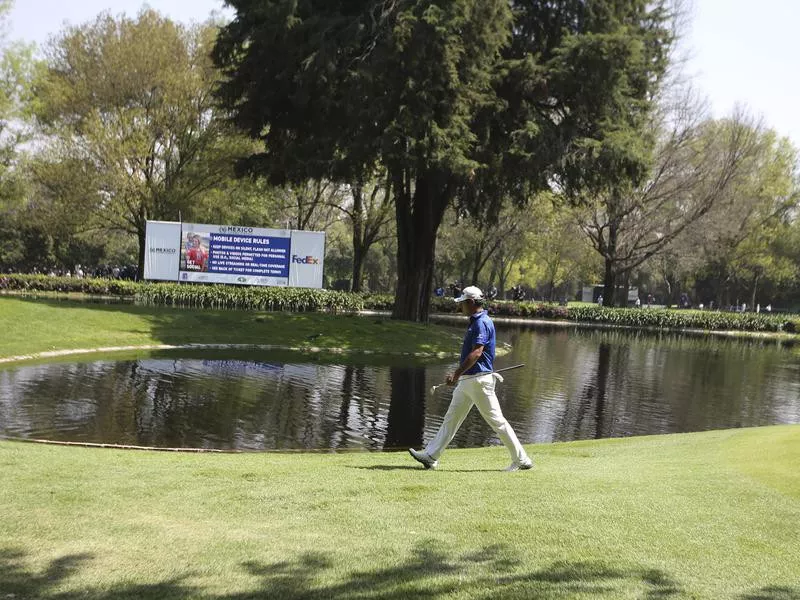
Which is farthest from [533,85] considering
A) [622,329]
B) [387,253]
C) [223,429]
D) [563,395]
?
[387,253]

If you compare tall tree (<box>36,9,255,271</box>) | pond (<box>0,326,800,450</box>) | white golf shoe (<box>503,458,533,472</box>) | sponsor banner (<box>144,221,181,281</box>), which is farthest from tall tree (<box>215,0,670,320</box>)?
white golf shoe (<box>503,458,533,472</box>)

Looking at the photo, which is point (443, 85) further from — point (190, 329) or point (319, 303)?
point (319, 303)

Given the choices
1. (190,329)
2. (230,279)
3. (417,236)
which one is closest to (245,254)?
(230,279)

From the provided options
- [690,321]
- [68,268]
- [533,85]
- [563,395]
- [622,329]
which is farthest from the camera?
[68,268]

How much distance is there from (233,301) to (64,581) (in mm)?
36102

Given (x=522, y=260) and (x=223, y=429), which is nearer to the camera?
(x=223, y=429)

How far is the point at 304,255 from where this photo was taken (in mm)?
36531

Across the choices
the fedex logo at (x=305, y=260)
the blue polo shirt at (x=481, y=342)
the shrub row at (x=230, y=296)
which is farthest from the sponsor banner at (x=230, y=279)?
the blue polo shirt at (x=481, y=342)

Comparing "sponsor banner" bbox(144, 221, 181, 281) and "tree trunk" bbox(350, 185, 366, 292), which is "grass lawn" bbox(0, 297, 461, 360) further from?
"tree trunk" bbox(350, 185, 366, 292)

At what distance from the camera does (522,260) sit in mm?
83125

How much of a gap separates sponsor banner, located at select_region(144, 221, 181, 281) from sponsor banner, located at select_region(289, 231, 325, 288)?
5555mm

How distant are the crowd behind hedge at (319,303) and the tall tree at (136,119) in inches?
192

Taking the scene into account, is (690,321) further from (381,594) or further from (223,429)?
(381,594)

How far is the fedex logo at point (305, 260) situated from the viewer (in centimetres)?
3644
